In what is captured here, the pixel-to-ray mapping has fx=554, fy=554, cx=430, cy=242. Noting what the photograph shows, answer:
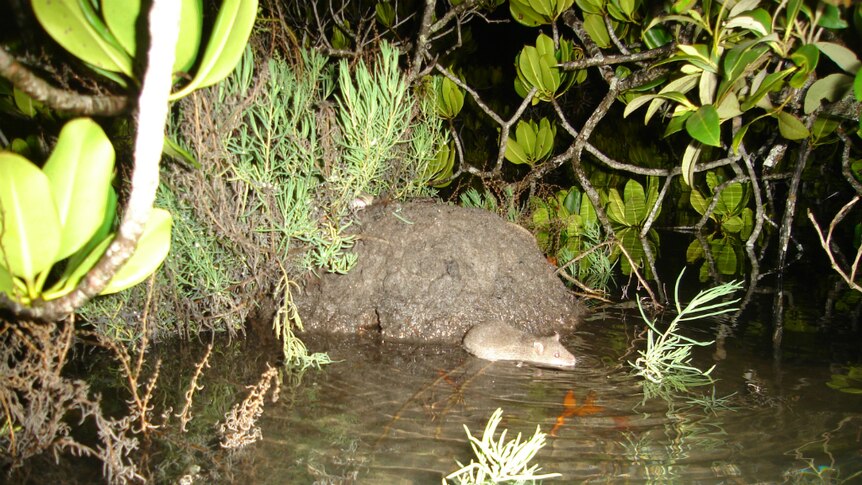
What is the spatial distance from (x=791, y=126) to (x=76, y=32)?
161 inches

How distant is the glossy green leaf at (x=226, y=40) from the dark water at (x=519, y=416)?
162cm

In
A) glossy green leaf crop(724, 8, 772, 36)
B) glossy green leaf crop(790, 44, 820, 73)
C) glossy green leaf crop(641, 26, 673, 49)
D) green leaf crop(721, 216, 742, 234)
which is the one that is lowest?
green leaf crop(721, 216, 742, 234)

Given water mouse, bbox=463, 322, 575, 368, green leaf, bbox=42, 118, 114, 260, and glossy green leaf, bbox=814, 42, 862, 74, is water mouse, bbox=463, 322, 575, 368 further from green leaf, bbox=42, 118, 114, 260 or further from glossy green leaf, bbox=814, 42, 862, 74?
green leaf, bbox=42, 118, 114, 260

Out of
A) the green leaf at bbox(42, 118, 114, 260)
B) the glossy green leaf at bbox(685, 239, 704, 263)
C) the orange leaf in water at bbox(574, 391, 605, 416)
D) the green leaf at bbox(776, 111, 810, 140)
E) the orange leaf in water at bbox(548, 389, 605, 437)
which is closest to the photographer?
the green leaf at bbox(42, 118, 114, 260)

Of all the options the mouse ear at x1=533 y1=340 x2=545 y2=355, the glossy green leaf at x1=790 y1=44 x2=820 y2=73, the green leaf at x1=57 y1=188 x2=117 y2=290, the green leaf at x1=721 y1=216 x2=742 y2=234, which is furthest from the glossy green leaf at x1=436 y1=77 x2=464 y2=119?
the green leaf at x1=57 y1=188 x2=117 y2=290

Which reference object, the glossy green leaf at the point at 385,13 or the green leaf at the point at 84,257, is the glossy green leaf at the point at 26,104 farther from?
the glossy green leaf at the point at 385,13

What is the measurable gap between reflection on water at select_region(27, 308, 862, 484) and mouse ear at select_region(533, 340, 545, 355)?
16cm

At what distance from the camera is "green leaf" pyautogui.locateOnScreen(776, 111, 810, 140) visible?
3.70 meters

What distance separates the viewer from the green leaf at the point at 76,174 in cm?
195

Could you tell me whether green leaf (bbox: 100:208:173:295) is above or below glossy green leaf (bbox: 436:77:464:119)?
below

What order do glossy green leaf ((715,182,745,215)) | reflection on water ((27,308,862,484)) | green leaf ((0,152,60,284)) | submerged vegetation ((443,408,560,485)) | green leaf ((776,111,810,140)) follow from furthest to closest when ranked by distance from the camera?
glossy green leaf ((715,182,745,215))
green leaf ((776,111,810,140))
reflection on water ((27,308,862,484))
submerged vegetation ((443,408,560,485))
green leaf ((0,152,60,284))

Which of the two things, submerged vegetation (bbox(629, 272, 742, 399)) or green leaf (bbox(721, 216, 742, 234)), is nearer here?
submerged vegetation (bbox(629, 272, 742, 399))

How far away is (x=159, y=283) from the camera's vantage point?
3.96 m

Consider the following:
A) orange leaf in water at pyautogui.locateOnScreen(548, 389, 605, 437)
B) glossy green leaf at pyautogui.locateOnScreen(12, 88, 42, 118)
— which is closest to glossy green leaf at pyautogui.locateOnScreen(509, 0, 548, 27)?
orange leaf in water at pyautogui.locateOnScreen(548, 389, 605, 437)
